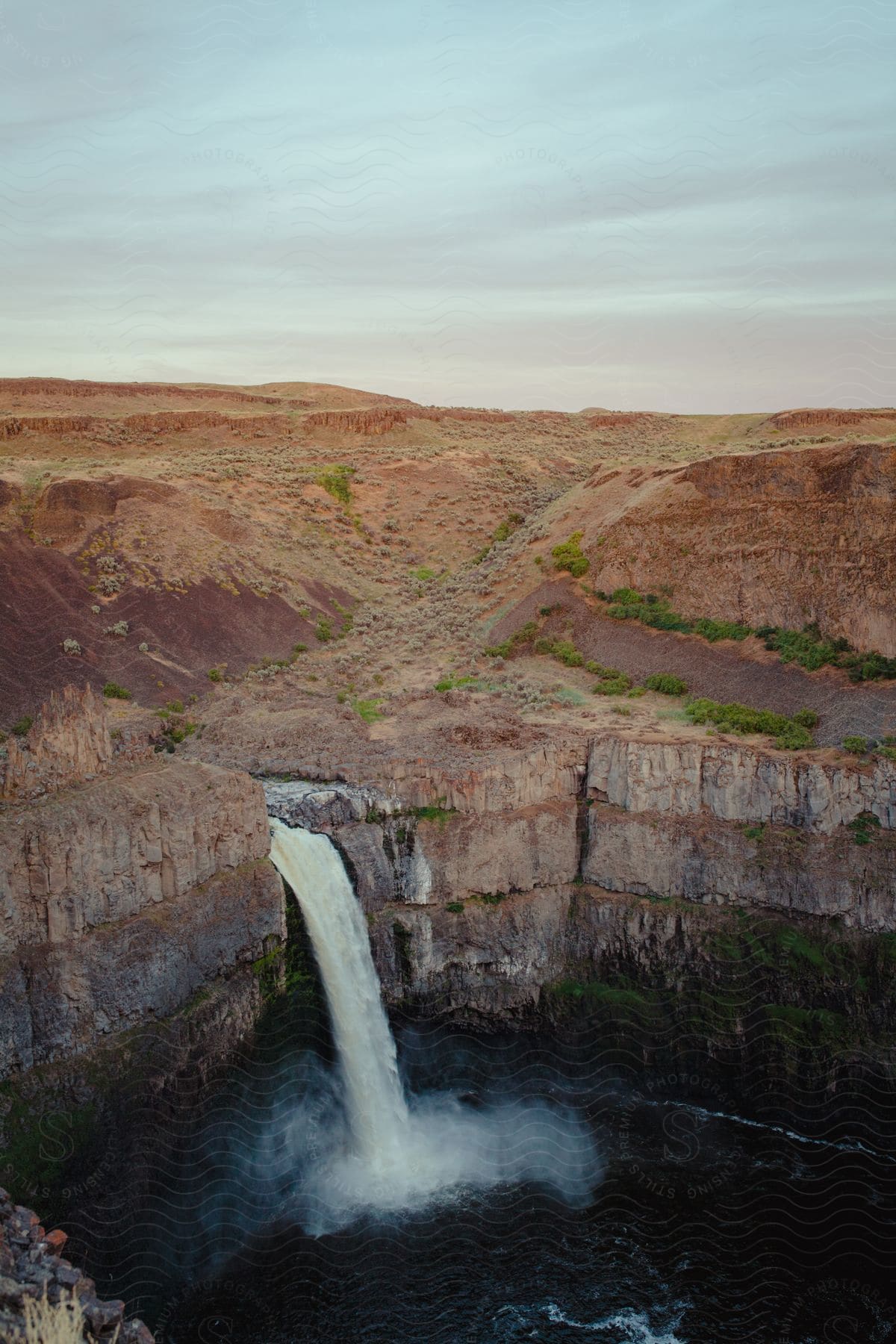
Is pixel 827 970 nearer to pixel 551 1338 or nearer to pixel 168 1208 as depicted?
pixel 551 1338

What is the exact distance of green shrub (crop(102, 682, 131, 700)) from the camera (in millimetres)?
35531

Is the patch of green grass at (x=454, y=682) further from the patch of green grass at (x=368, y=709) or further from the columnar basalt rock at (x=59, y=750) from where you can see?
the columnar basalt rock at (x=59, y=750)

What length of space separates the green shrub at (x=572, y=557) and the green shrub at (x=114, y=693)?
20.4 meters

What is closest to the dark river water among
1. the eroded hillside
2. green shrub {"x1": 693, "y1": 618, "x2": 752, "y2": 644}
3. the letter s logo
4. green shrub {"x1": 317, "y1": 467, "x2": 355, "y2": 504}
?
the letter s logo

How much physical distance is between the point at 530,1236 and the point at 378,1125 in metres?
4.74

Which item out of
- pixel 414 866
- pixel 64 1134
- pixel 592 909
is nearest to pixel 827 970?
pixel 592 909

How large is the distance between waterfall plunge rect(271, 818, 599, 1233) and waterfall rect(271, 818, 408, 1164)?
25 millimetres

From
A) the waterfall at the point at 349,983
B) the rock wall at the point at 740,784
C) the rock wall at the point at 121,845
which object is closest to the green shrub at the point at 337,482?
the rock wall at the point at 740,784

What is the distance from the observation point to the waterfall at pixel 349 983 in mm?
25688

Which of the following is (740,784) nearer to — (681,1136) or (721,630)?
(681,1136)

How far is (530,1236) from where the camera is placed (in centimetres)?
2256

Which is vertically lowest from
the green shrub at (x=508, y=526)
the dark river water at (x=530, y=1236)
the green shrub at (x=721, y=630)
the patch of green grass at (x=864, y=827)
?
the dark river water at (x=530, y=1236)

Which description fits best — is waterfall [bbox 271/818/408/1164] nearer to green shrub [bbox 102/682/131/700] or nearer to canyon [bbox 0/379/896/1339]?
canyon [bbox 0/379/896/1339]

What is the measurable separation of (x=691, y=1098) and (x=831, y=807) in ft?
29.1
